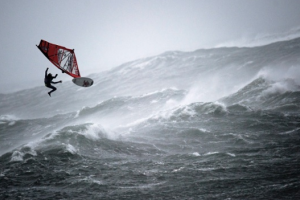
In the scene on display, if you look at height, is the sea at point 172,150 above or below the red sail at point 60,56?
below

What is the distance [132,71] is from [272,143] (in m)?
45.0

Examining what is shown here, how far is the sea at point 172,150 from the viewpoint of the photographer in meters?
8.99

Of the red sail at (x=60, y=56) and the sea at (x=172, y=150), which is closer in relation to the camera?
the red sail at (x=60, y=56)

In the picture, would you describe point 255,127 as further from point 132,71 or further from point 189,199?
point 132,71

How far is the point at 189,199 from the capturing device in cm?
812

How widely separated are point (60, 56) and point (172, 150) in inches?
317

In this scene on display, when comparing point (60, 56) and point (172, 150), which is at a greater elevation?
point (60, 56)

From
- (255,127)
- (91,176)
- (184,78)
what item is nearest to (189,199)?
(91,176)

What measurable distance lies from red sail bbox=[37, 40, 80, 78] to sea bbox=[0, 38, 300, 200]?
185 inches

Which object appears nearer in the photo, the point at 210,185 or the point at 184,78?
the point at 210,185

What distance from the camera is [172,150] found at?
13.7 meters

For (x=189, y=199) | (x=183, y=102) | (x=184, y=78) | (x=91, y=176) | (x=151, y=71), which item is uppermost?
(x=151, y=71)

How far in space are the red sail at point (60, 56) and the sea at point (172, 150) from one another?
15.5 feet

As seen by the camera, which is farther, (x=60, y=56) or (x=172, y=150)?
(x=172, y=150)
